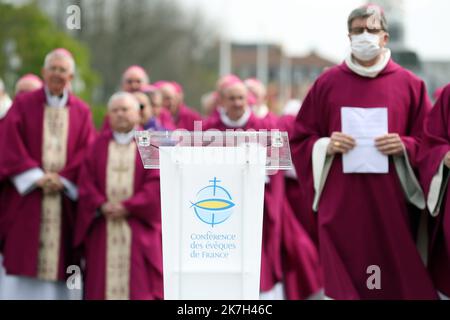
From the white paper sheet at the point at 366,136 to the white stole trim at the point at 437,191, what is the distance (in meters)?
0.41

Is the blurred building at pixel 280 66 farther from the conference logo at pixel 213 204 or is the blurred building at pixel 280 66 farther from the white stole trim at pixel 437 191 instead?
the conference logo at pixel 213 204

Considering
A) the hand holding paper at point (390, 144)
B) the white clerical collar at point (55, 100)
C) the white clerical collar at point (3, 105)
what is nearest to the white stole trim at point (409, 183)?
the hand holding paper at point (390, 144)

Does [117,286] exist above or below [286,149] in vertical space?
below

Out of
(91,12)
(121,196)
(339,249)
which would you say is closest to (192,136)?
(339,249)

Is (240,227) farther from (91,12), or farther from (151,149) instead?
(91,12)

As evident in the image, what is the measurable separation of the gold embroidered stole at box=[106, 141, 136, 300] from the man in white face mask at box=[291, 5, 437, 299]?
1.91 metres

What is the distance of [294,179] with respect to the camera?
10.6 metres

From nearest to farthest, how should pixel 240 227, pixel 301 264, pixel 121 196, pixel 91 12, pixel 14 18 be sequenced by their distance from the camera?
pixel 240 227
pixel 121 196
pixel 301 264
pixel 14 18
pixel 91 12

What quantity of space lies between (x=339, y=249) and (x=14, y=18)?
78.6ft

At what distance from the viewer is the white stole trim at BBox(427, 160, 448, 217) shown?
723 cm

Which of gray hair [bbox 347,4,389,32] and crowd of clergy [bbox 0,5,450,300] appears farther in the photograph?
crowd of clergy [bbox 0,5,450,300]

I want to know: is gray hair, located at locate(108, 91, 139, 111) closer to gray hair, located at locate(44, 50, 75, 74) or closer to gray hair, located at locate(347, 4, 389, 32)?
gray hair, located at locate(44, 50, 75, 74)

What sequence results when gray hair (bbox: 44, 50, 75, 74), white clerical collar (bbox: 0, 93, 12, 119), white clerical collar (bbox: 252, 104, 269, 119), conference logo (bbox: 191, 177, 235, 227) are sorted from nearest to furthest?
conference logo (bbox: 191, 177, 235, 227) → gray hair (bbox: 44, 50, 75, 74) → white clerical collar (bbox: 0, 93, 12, 119) → white clerical collar (bbox: 252, 104, 269, 119)

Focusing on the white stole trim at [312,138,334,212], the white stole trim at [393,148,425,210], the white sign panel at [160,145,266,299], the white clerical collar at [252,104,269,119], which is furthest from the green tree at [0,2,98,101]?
the white sign panel at [160,145,266,299]
